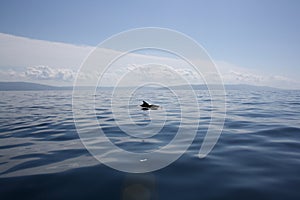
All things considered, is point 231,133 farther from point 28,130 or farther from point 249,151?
point 28,130

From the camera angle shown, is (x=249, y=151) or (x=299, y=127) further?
(x=299, y=127)

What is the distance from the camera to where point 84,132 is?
11234 millimetres

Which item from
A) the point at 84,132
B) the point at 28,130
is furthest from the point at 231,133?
the point at 28,130

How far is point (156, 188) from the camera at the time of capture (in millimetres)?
5043

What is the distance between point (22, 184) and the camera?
522 centimetres

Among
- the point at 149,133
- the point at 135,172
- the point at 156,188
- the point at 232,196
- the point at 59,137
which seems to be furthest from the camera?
the point at 149,133

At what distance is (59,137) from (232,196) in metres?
8.00

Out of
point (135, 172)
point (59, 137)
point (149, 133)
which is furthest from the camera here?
point (149, 133)

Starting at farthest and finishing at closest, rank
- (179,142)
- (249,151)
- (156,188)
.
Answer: (179,142), (249,151), (156,188)

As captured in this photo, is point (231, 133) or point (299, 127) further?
point (299, 127)

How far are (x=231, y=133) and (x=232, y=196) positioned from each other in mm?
6439

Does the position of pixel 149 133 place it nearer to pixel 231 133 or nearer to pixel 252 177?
pixel 231 133

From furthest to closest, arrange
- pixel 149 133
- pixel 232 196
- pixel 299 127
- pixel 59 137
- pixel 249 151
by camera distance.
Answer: pixel 299 127 < pixel 149 133 < pixel 59 137 < pixel 249 151 < pixel 232 196

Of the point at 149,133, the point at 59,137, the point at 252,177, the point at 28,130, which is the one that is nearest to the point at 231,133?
the point at 149,133
